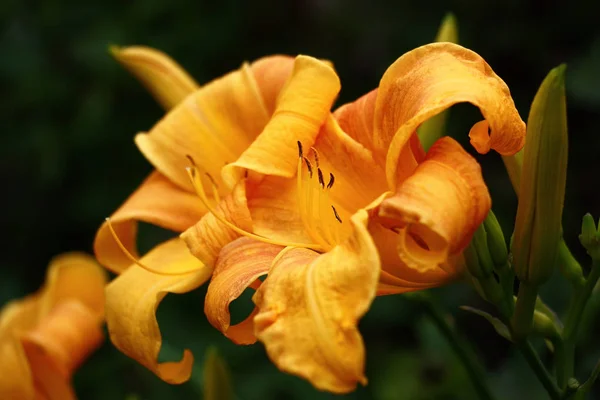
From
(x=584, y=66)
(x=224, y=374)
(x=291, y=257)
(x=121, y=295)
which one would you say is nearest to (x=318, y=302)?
(x=291, y=257)

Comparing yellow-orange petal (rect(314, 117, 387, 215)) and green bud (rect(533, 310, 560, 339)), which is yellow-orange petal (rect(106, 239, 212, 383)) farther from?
green bud (rect(533, 310, 560, 339))

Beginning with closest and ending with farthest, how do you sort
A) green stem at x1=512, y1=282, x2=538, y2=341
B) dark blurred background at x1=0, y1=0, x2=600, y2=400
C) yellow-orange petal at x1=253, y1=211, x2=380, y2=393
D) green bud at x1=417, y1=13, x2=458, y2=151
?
yellow-orange petal at x1=253, y1=211, x2=380, y2=393, green stem at x1=512, y1=282, x2=538, y2=341, green bud at x1=417, y1=13, x2=458, y2=151, dark blurred background at x1=0, y1=0, x2=600, y2=400

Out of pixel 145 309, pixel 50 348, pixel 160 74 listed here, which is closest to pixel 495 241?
pixel 145 309

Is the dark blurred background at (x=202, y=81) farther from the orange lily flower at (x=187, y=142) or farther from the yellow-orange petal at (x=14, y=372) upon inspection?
the orange lily flower at (x=187, y=142)

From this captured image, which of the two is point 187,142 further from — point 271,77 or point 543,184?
point 543,184

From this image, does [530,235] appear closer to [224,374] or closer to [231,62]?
[224,374]

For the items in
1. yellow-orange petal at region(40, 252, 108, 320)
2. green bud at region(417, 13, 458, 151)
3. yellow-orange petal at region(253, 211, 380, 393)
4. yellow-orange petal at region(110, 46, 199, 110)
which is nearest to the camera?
yellow-orange petal at region(253, 211, 380, 393)

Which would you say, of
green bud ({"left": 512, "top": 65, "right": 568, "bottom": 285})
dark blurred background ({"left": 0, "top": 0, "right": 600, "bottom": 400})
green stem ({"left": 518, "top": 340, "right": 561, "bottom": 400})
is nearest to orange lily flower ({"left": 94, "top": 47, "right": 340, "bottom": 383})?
green bud ({"left": 512, "top": 65, "right": 568, "bottom": 285})
